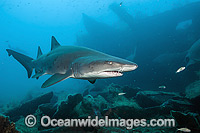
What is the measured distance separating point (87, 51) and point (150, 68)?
15.1 metres

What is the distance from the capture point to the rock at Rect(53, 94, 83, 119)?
4.29 metres

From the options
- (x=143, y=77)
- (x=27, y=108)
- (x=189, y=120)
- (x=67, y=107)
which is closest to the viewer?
(x=189, y=120)

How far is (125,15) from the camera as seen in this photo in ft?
89.8

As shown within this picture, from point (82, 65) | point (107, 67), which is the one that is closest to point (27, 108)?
point (82, 65)

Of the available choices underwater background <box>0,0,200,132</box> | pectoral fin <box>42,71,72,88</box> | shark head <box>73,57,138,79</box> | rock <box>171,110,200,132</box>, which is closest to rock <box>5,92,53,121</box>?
underwater background <box>0,0,200,132</box>

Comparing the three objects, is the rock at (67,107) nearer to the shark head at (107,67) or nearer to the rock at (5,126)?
the rock at (5,126)

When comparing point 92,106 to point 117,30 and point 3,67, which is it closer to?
point 117,30

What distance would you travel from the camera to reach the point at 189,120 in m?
2.78

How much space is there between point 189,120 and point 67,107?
4065 mm

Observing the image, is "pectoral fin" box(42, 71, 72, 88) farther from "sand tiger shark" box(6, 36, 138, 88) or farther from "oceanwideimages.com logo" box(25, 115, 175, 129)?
"oceanwideimages.com logo" box(25, 115, 175, 129)

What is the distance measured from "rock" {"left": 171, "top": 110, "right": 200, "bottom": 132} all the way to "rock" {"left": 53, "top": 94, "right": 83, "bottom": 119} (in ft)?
11.9

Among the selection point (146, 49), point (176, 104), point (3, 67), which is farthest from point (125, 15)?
point (3, 67)

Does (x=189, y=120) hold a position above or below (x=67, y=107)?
below

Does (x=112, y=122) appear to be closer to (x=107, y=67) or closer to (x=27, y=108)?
(x=107, y=67)
